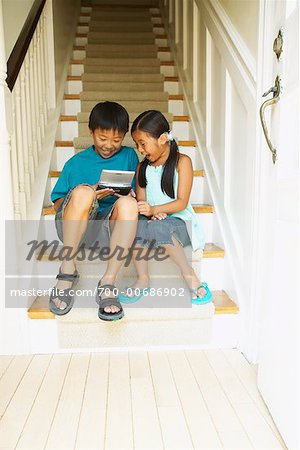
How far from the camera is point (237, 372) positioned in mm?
1578

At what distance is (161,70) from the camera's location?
139 inches

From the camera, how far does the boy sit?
1680 mm

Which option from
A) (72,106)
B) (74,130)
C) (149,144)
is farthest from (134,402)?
(72,106)

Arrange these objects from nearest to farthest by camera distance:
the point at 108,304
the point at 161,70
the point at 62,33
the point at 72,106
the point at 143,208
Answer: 1. the point at 108,304
2. the point at 143,208
3. the point at 72,106
4. the point at 62,33
5. the point at 161,70

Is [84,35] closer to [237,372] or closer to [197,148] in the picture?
[197,148]

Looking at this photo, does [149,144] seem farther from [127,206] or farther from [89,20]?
[89,20]

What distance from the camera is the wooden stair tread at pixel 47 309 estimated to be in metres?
1.69

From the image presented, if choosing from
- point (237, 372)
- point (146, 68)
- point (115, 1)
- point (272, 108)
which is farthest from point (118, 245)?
point (115, 1)

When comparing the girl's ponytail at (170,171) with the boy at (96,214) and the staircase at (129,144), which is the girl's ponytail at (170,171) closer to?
the boy at (96,214)

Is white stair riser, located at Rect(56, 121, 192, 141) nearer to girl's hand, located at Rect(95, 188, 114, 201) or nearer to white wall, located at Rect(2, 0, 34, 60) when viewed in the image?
girl's hand, located at Rect(95, 188, 114, 201)

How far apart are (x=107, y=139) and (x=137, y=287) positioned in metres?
0.63

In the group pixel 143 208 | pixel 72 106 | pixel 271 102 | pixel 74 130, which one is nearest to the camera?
pixel 271 102

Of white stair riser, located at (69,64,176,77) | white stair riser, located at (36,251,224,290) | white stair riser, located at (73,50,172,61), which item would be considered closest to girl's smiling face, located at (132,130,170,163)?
white stair riser, located at (36,251,224,290)

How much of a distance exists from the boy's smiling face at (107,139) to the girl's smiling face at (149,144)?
2.8 inches
